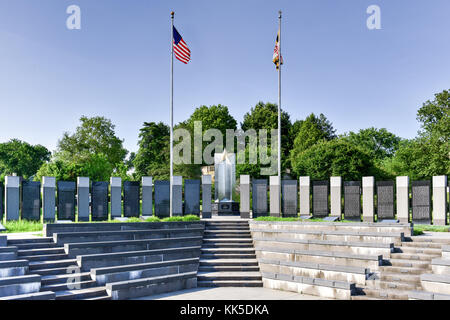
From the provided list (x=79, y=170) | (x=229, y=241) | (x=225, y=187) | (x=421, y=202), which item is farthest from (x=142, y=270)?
(x=79, y=170)

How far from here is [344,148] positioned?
128ft

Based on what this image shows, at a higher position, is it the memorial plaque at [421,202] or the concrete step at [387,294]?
the memorial plaque at [421,202]

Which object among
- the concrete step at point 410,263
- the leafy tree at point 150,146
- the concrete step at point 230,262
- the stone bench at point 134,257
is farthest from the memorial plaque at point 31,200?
the leafy tree at point 150,146

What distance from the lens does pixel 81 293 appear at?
11.0m

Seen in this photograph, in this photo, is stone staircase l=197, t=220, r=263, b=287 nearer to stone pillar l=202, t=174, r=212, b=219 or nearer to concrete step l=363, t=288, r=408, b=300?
stone pillar l=202, t=174, r=212, b=219

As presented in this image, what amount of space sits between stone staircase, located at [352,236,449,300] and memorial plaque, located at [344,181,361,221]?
24.7ft

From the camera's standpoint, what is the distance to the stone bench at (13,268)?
35.8ft

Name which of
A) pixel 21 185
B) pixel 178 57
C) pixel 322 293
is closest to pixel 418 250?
pixel 322 293

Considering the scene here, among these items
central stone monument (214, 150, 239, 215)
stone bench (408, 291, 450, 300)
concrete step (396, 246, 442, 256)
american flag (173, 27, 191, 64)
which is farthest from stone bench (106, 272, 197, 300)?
american flag (173, 27, 191, 64)

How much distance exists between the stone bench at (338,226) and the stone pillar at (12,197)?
417 inches

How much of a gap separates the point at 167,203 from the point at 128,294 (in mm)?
9666

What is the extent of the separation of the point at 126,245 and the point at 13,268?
3846 mm

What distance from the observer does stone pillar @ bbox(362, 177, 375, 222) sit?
20266 millimetres

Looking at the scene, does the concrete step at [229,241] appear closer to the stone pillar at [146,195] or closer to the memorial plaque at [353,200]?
the stone pillar at [146,195]
